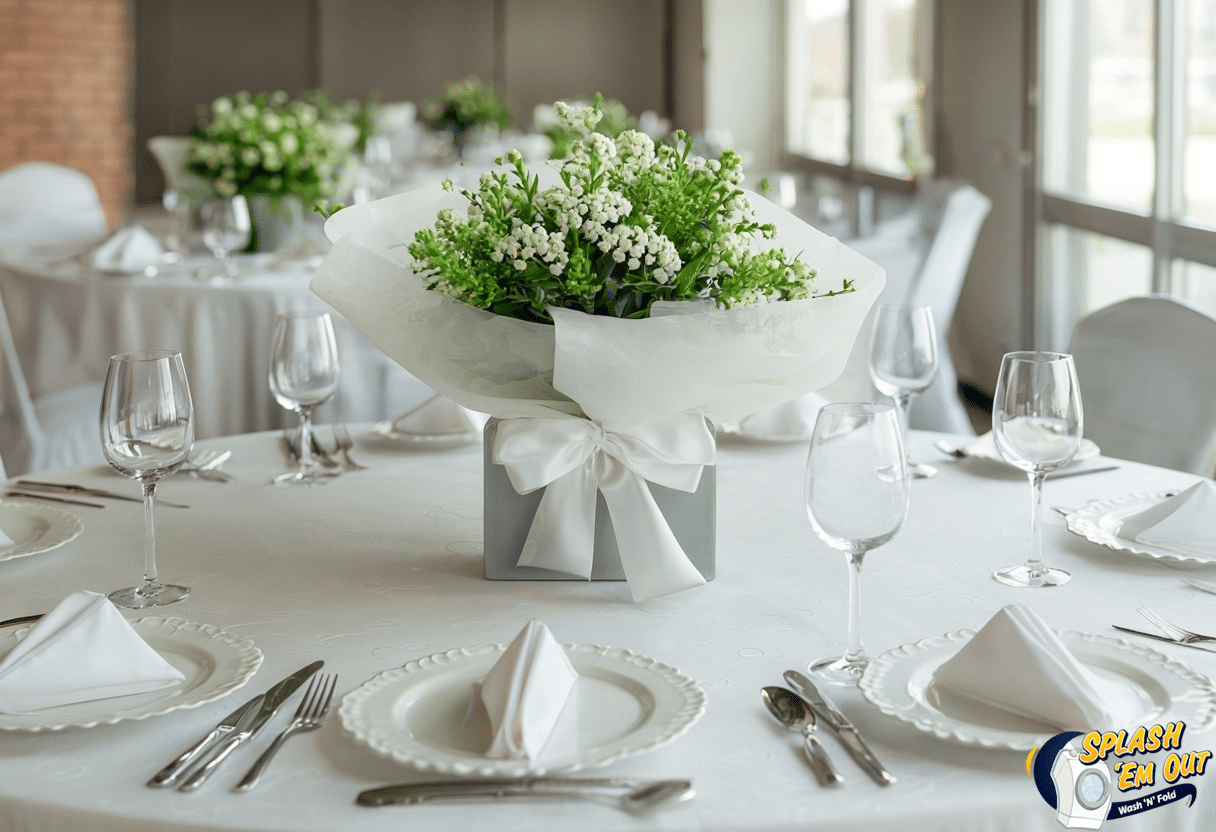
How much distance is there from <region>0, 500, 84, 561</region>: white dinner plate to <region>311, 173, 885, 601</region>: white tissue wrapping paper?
17.6 inches

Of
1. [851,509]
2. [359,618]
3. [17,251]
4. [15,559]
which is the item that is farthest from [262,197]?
[851,509]

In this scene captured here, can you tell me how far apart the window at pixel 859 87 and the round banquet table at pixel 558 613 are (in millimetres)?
5150

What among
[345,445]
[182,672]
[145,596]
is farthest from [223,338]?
[182,672]

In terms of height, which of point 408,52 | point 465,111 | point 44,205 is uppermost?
point 408,52

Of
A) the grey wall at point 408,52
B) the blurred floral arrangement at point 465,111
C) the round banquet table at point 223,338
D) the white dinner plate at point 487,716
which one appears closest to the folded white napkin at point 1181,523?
the white dinner plate at point 487,716

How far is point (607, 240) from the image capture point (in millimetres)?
1194

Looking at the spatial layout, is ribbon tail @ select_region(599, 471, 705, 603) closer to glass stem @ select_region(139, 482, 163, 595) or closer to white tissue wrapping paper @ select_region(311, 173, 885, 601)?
white tissue wrapping paper @ select_region(311, 173, 885, 601)

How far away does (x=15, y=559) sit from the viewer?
139cm

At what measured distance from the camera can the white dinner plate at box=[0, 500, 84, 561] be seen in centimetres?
142

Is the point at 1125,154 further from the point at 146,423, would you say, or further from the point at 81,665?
the point at 81,665

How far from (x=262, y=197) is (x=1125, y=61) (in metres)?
3.06

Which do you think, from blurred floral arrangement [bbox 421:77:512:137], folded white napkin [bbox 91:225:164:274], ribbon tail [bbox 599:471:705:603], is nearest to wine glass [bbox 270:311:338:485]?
ribbon tail [bbox 599:471:705:603]

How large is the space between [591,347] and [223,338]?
2.21 m

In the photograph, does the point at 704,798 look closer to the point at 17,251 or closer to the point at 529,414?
the point at 529,414
